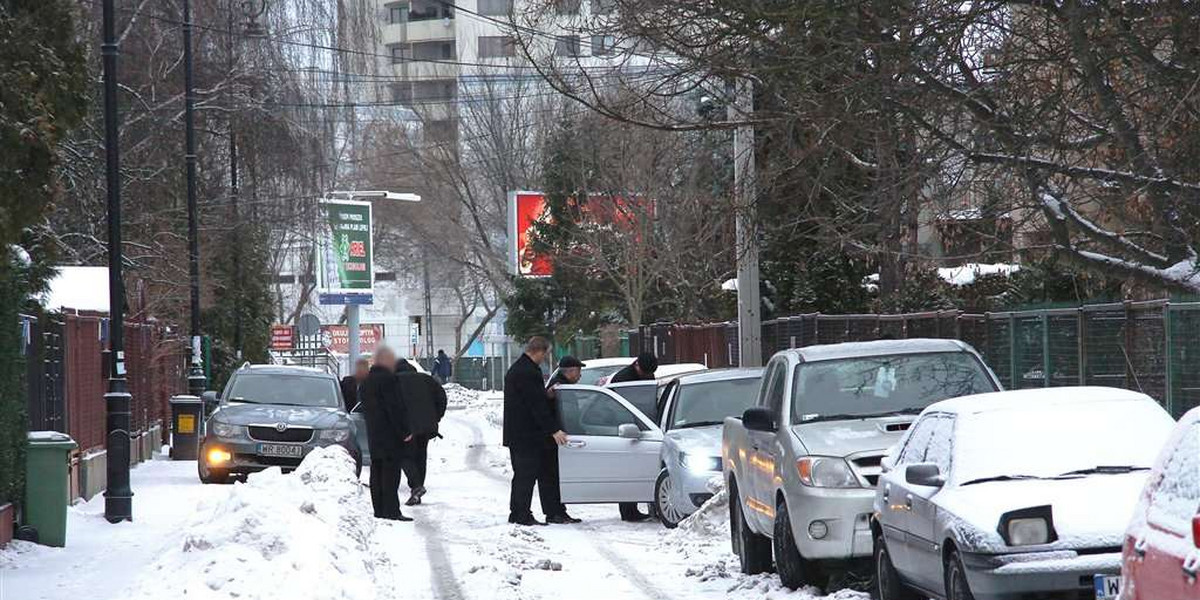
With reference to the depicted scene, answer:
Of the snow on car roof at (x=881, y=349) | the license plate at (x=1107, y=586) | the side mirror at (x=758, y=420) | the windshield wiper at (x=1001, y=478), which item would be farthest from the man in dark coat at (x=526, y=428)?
the license plate at (x=1107, y=586)

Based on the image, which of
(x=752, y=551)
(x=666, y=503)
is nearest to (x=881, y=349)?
(x=752, y=551)

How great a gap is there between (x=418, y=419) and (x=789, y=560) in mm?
10206

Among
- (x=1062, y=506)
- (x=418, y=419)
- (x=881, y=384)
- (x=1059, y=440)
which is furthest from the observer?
(x=418, y=419)

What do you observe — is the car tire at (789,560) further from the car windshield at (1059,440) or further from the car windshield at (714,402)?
the car windshield at (714,402)

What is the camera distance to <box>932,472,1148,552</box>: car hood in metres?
9.39

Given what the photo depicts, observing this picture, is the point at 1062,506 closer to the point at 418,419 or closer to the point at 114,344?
the point at 418,419

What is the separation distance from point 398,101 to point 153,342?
31061 millimetres

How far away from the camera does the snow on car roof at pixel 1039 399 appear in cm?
1077

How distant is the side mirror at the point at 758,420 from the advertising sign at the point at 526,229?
3871 cm

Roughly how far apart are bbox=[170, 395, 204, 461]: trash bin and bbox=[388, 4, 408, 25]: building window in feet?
186

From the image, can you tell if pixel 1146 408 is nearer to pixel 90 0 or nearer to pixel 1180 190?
pixel 1180 190

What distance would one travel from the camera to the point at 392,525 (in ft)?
63.6

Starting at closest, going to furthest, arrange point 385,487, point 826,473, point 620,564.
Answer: point 826,473
point 620,564
point 385,487

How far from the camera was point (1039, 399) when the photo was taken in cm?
1089
